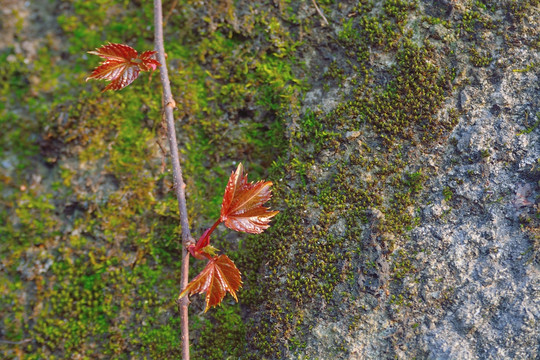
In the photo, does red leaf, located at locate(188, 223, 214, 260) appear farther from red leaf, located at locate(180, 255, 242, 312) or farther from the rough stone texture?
the rough stone texture

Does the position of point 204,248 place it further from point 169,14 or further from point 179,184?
point 169,14

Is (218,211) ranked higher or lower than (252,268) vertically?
higher

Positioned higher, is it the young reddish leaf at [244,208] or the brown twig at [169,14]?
the brown twig at [169,14]

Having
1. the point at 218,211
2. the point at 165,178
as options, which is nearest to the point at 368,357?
the point at 218,211

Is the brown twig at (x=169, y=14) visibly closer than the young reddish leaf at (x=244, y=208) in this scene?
No

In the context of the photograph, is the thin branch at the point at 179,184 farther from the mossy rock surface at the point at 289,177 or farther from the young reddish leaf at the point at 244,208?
the young reddish leaf at the point at 244,208

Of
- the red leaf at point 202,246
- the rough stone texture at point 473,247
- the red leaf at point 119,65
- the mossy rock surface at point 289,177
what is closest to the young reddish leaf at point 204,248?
the red leaf at point 202,246

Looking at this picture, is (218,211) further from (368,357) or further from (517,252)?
(517,252)
